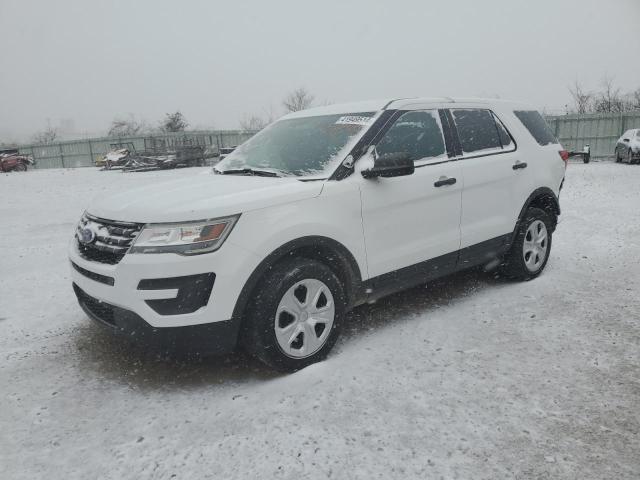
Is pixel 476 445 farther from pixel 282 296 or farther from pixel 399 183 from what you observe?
pixel 399 183

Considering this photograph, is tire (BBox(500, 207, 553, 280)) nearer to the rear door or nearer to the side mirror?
the rear door

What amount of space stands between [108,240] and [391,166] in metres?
1.84

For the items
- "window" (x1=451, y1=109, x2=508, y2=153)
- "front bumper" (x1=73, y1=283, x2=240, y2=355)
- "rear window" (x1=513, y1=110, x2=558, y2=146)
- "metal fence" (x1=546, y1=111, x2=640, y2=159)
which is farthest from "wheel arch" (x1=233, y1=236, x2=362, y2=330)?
"metal fence" (x1=546, y1=111, x2=640, y2=159)

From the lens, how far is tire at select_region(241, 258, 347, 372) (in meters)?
2.89

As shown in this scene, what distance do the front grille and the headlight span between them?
0.09 metres

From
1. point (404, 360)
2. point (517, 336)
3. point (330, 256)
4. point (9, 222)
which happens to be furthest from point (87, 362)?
point (9, 222)

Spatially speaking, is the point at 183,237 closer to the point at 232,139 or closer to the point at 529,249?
the point at 529,249

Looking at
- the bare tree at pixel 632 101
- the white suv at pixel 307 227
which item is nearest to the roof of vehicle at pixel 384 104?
the white suv at pixel 307 227

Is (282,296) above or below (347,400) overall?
above

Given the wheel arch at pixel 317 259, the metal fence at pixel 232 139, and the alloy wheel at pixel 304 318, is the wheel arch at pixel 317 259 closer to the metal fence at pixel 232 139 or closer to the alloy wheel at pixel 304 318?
the alloy wheel at pixel 304 318

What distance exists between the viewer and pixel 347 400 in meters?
2.81

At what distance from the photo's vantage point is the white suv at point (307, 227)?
9.02 feet

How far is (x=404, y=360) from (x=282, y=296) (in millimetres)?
988

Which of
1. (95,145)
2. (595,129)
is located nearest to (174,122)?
(95,145)
